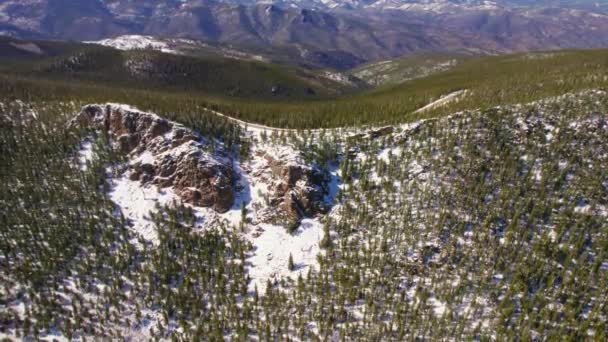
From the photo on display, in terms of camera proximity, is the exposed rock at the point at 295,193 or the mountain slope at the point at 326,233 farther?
the exposed rock at the point at 295,193

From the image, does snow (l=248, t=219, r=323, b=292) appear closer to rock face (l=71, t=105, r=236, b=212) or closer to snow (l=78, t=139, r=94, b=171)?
rock face (l=71, t=105, r=236, b=212)

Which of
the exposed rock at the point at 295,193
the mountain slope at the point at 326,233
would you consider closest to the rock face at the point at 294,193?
the exposed rock at the point at 295,193

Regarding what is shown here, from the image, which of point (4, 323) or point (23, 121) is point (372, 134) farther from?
point (23, 121)

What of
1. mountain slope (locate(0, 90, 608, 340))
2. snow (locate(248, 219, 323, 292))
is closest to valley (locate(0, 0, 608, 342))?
mountain slope (locate(0, 90, 608, 340))

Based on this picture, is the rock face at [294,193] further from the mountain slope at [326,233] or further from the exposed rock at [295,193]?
the mountain slope at [326,233]

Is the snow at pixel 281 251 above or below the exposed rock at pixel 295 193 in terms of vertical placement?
below

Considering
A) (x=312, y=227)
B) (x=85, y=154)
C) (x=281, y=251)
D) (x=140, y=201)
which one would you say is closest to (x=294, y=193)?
(x=312, y=227)

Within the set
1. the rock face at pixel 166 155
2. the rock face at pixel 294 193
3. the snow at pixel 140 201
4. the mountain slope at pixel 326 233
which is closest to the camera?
the mountain slope at pixel 326 233

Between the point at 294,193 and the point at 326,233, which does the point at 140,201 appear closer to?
the point at 294,193
